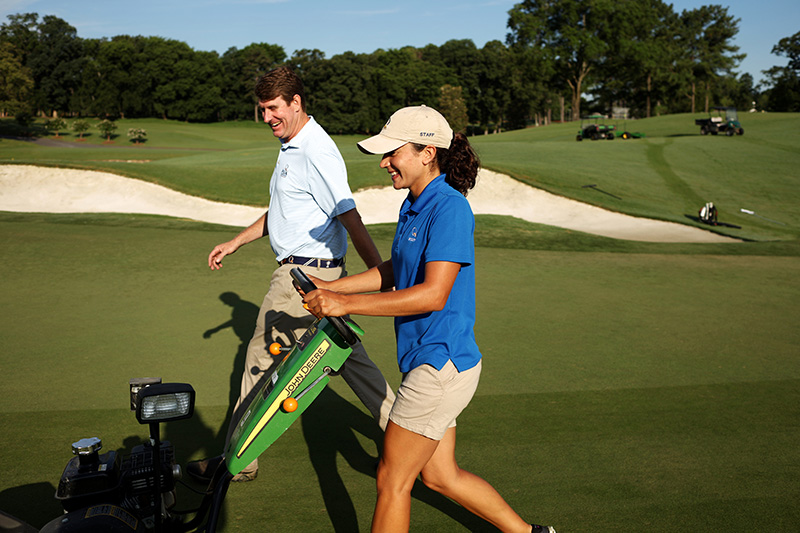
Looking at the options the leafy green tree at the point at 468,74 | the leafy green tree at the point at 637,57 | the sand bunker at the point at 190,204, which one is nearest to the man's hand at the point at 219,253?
the sand bunker at the point at 190,204

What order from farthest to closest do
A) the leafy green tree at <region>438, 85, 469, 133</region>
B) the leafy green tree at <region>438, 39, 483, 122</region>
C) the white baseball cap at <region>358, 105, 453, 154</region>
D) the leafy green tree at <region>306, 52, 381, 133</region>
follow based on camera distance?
1. the leafy green tree at <region>438, 39, 483, 122</region>
2. the leafy green tree at <region>306, 52, 381, 133</region>
3. the leafy green tree at <region>438, 85, 469, 133</region>
4. the white baseball cap at <region>358, 105, 453, 154</region>

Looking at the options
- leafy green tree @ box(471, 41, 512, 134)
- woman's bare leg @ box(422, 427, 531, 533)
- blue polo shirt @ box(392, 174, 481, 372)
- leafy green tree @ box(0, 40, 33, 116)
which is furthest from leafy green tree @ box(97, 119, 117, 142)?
woman's bare leg @ box(422, 427, 531, 533)

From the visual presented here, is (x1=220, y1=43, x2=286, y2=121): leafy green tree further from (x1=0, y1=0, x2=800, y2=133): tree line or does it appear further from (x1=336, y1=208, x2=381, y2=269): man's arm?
(x1=336, y1=208, x2=381, y2=269): man's arm

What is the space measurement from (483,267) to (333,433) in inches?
242

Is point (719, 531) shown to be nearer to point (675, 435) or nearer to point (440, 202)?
point (675, 435)

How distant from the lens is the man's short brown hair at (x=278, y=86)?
3969 mm

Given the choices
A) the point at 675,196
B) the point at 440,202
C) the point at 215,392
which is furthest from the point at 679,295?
the point at 675,196

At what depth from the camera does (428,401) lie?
2.62m

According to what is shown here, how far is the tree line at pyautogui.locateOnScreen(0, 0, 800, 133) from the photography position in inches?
2709

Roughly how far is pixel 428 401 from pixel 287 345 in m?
1.75

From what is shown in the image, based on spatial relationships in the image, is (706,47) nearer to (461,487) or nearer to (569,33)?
(569,33)

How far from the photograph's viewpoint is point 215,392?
4.96 metres

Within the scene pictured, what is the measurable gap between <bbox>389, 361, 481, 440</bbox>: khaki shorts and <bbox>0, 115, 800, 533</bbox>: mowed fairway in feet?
2.93

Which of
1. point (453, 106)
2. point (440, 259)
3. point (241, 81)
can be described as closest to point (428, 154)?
point (440, 259)
